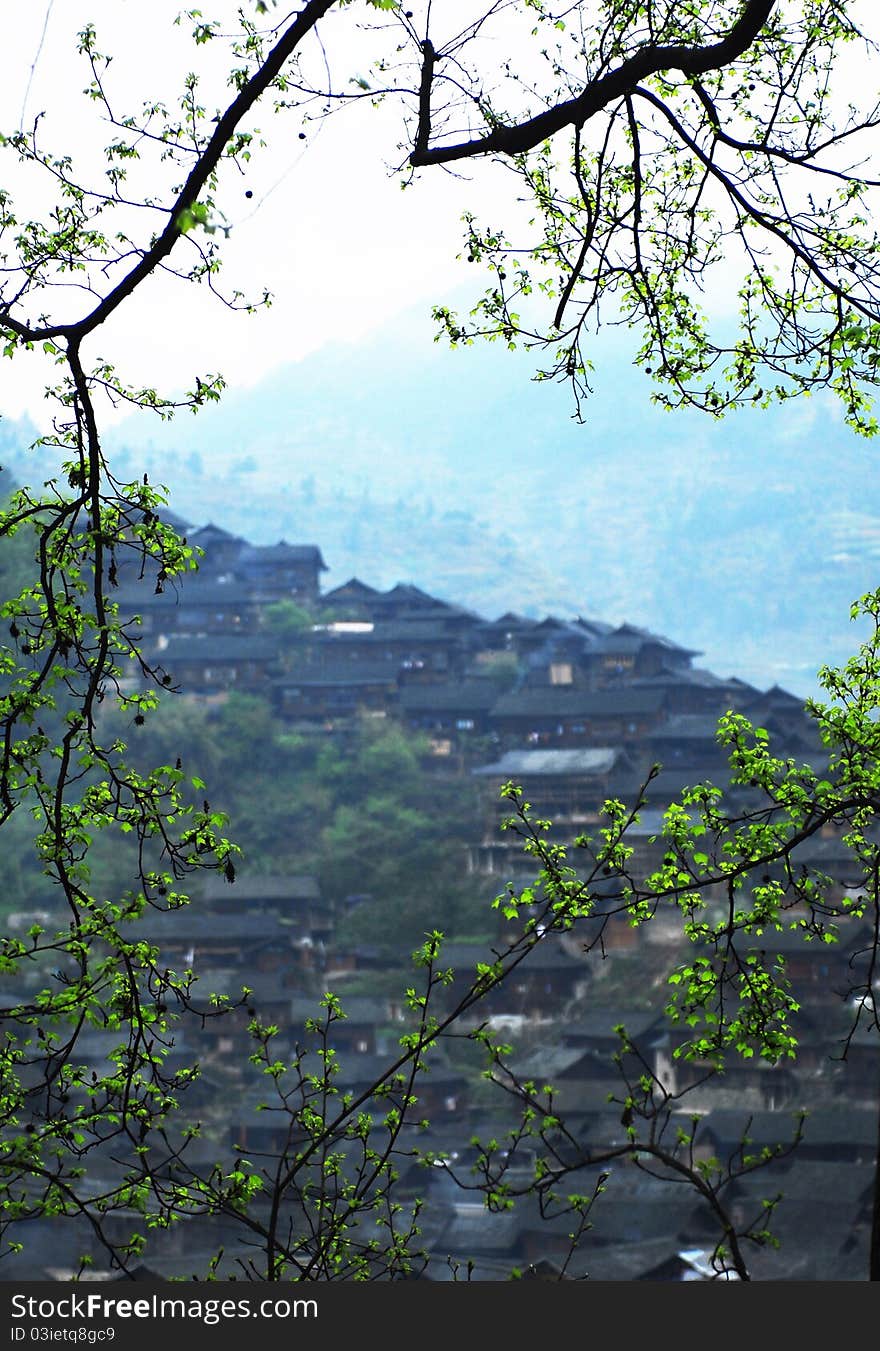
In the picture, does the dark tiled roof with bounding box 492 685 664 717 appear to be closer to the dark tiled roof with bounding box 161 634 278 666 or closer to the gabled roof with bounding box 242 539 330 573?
the dark tiled roof with bounding box 161 634 278 666

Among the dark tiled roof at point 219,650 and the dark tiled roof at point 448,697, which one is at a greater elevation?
the dark tiled roof at point 219,650

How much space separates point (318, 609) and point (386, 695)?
22.0 feet

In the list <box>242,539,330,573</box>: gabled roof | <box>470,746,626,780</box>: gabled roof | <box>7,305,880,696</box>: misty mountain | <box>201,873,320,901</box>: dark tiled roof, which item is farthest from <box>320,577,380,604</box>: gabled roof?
<box>7,305,880,696</box>: misty mountain

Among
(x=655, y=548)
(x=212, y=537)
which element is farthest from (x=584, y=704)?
(x=655, y=548)

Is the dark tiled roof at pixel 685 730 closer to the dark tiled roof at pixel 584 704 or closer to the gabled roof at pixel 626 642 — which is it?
the dark tiled roof at pixel 584 704

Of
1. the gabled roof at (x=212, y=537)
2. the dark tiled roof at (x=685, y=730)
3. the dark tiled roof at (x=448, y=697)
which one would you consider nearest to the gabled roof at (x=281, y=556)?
the gabled roof at (x=212, y=537)

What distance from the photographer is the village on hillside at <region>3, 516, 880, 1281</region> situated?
1112 inches

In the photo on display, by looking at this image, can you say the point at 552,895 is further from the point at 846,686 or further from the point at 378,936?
the point at 378,936

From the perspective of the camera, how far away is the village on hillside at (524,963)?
92.7 ft

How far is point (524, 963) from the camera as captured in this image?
36.6 metres

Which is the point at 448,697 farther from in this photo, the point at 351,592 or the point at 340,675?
the point at 351,592

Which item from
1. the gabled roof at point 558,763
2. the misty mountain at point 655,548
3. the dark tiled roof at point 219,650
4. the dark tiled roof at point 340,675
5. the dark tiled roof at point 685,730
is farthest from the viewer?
the misty mountain at point 655,548

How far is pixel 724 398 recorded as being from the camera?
6.66m

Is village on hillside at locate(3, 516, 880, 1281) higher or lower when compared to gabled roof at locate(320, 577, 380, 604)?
lower
